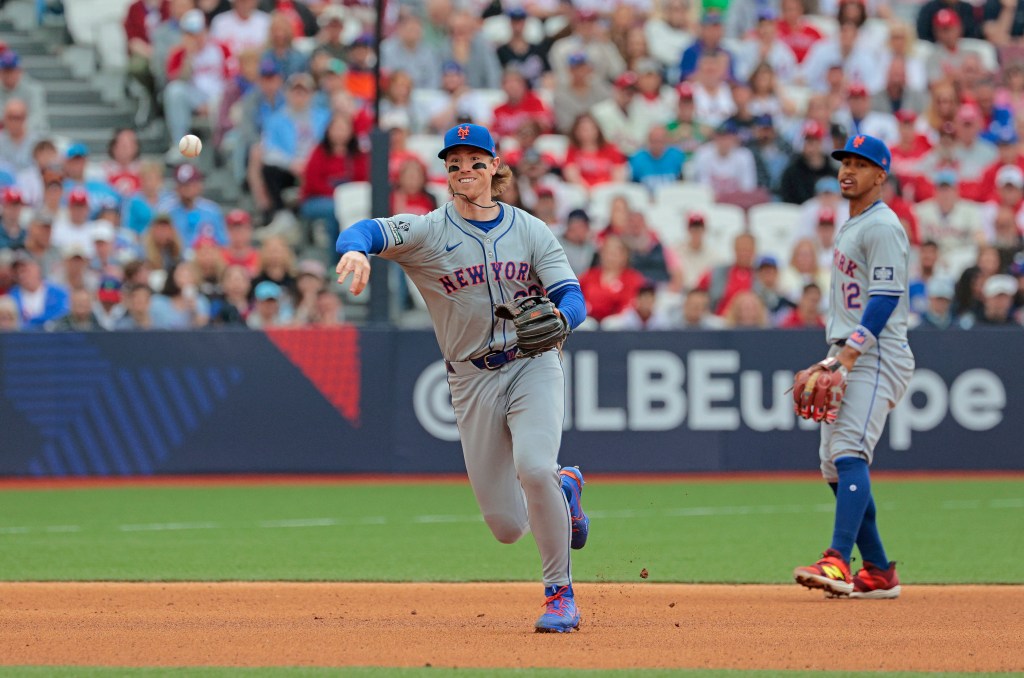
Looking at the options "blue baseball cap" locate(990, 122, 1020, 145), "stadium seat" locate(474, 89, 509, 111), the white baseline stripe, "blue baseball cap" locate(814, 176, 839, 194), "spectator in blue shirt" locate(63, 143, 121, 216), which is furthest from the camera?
"blue baseball cap" locate(990, 122, 1020, 145)

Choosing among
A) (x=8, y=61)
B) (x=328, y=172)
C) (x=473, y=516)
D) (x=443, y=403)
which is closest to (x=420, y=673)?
(x=473, y=516)

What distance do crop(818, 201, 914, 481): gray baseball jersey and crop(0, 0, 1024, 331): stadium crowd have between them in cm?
664

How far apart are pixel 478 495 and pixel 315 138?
10.4 metres

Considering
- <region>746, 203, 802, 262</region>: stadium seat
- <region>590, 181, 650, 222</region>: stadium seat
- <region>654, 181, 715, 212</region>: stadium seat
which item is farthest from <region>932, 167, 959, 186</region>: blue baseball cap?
<region>590, 181, 650, 222</region>: stadium seat

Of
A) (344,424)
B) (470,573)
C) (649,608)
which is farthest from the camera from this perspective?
(344,424)

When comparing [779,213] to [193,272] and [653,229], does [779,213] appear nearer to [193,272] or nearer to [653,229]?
[653,229]

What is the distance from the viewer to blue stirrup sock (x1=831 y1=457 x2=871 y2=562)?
755 centimetres

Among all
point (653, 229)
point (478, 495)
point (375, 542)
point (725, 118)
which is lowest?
point (375, 542)

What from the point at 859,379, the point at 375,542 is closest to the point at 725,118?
the point at 375,542

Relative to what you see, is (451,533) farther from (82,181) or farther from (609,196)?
(82,181)

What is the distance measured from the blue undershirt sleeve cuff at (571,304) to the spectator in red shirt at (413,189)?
8.71 m

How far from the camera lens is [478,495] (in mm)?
6742

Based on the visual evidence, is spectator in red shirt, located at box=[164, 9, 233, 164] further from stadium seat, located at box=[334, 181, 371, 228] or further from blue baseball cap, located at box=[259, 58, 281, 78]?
stadium seat, located at box=[334, 181, 371, 228]

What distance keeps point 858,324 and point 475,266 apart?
209cm
